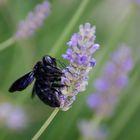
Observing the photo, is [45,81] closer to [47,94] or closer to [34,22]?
[47,94]

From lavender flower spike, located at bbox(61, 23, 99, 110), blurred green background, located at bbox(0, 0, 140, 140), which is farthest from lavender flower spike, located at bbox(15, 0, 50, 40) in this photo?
lavender flower spike, located at bbox(61, 23, 99, 110)

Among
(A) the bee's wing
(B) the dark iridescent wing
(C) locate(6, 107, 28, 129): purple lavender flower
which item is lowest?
(C) locate(6, 107, 28, 129): purple lavender flower

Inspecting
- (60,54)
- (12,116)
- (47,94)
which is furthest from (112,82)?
(60,54)

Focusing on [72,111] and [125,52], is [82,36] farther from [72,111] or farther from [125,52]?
[72,111]

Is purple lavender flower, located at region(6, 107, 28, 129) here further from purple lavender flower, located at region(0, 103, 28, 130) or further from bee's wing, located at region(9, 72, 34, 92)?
bee's wing, located at region(9, 72, 34, 92)

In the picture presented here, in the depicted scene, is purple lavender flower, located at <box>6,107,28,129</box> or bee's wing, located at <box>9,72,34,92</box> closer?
bee's wing, located at <box>9,72,34,92</box>

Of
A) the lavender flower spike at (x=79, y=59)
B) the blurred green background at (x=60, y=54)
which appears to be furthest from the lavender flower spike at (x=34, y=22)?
the lavender flower spike at (x=79, y=59)

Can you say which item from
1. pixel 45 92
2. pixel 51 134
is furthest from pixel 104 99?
pixel 51 134

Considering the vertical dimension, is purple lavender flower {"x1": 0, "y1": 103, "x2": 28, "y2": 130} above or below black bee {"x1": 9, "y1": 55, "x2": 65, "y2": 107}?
below
